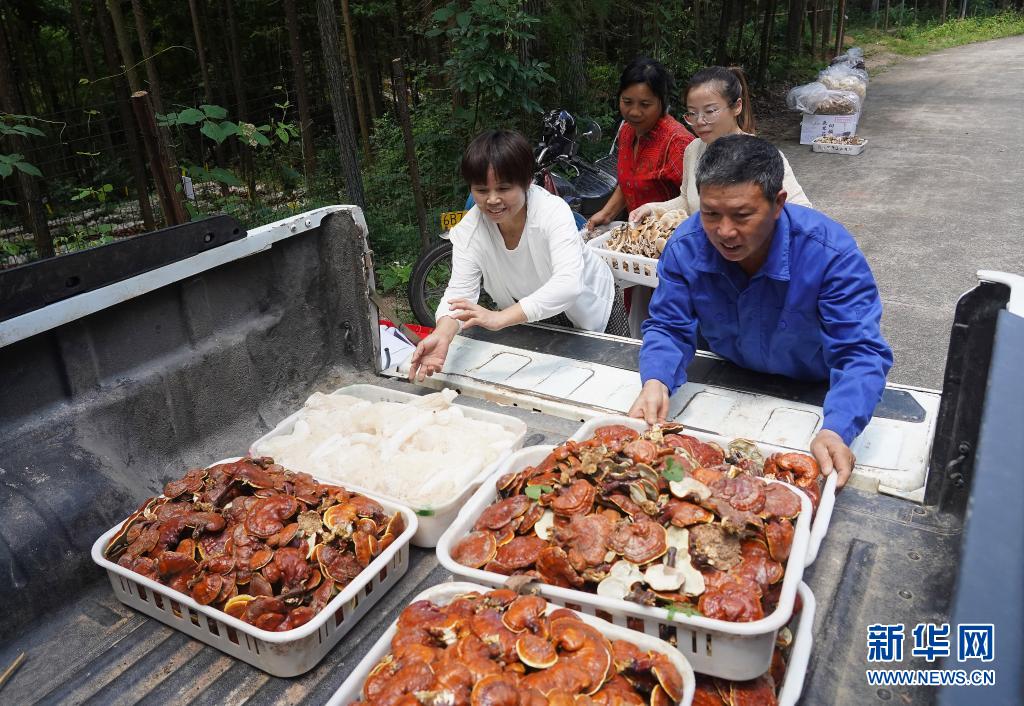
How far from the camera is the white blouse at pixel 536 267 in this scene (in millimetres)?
3127

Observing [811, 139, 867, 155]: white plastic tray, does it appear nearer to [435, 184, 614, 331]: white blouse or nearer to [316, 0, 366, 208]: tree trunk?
[316, 0, 366, 208]: tree trunk

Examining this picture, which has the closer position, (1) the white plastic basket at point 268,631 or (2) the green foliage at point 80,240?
(1) the white plastic basket at point 268,631

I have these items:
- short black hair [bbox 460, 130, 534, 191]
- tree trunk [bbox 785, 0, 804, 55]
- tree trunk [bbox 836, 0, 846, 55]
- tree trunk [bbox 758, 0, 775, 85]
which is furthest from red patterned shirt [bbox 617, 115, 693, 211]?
tree trunk [bbox 836, 0, 846, 55]

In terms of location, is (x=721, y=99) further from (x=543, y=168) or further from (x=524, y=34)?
(x=524, y=34)

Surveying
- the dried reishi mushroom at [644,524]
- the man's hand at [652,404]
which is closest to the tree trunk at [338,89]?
the man's hand at [652,404]

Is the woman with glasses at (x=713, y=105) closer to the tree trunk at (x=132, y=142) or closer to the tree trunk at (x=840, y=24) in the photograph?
the tree trunk at (x=132, y=142)

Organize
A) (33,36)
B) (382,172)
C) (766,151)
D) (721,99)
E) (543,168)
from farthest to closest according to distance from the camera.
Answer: (33,36)
(382,172)
(543,168)
(721,99)
(766,151)

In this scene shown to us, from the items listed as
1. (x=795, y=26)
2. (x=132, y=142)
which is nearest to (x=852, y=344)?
(x=132, y=142)

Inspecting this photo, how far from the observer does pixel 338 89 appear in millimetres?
5027

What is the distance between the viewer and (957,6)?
25625mm

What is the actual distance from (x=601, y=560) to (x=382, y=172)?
292 inches

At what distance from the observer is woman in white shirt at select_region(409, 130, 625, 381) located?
298 centimetres

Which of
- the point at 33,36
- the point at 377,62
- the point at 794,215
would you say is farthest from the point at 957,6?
the point at 794,215

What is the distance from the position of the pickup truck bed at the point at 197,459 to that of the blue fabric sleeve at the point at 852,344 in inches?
9.8
